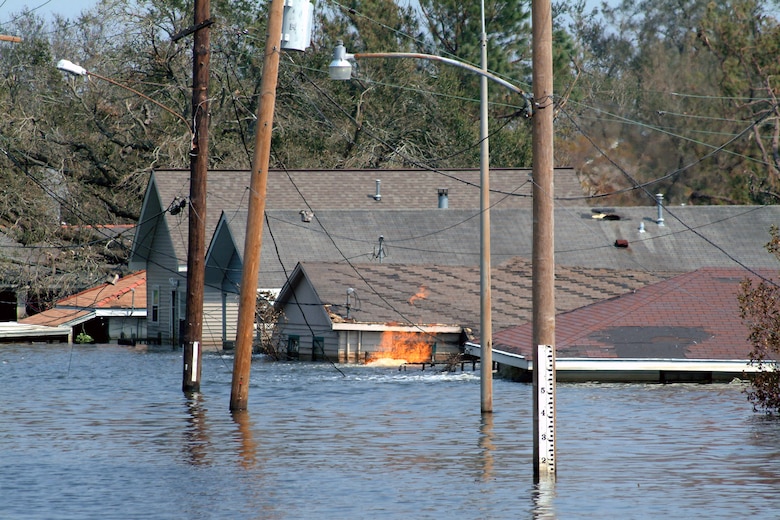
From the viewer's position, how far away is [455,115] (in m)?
72.7

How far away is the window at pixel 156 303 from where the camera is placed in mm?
59969

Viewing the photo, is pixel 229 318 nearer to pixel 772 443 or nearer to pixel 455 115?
pixel 455 115

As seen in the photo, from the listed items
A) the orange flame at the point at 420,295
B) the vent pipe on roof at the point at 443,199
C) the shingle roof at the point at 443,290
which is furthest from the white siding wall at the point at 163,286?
the orange flame at the point at 420,295

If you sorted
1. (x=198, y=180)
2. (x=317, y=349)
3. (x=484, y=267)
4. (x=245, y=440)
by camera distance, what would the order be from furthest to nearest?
1. (x=317, y=349)
2. (x=198, y=180)
3. (x=484, y=267)
4. (x=245, y=440)

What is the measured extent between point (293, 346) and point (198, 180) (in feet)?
61.0

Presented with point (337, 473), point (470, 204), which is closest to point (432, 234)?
point (470, 204)

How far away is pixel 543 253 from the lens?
1675 centimetres

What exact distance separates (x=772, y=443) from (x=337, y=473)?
8.05 m

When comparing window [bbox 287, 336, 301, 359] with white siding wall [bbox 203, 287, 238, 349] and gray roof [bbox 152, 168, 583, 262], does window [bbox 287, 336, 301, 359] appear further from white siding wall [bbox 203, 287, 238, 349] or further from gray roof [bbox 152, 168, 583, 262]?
gray roof [bbox 152, 168, 583, 262]

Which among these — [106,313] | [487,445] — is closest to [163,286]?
[106,313]

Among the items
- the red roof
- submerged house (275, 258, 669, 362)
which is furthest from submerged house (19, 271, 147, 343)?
submerged house (275, 258, 669, 362)

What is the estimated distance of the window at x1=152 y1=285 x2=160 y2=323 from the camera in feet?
197

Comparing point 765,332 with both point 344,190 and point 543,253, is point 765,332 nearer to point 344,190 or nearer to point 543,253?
point 543,253

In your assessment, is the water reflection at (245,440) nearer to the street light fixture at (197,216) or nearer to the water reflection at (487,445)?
the street light fixture at (197,216)
